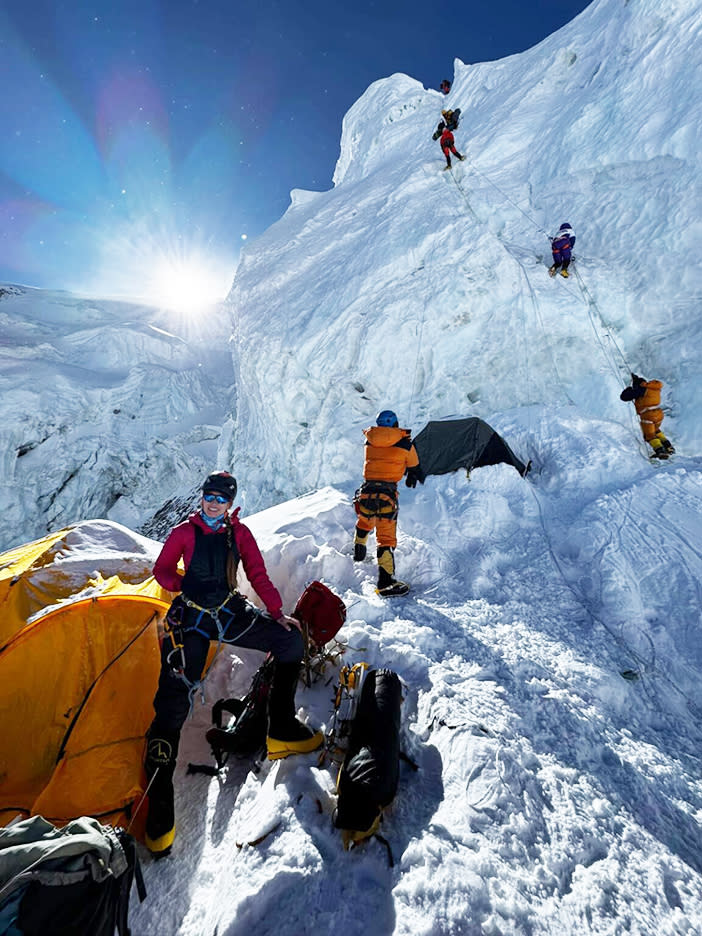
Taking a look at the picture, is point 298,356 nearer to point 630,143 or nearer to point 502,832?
point 630,143

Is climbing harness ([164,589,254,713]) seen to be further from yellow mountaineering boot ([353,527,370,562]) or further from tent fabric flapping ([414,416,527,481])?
tent fabric flapping ([414,416,527,481])

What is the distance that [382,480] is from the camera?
524cm

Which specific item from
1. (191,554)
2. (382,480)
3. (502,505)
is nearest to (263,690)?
(191,554)

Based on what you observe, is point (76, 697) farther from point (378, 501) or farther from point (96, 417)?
point (96, 417)

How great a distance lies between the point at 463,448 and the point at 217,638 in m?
5.76

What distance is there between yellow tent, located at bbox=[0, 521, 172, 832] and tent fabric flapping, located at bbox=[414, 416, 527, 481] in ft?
16.9

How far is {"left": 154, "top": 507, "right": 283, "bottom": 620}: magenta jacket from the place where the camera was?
3271 mm

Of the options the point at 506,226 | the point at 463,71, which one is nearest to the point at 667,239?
the point at 506,226

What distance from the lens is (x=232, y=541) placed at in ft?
11.0

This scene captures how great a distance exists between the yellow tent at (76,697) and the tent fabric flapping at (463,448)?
5.15 meters

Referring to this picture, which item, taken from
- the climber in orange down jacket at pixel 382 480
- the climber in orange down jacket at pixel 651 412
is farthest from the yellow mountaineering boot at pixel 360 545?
the climber in orange down jacket at pixel 651 412

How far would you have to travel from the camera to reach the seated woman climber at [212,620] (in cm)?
288

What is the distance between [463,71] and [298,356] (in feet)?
56.8

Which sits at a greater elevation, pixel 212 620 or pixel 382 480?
pixel 382 480
